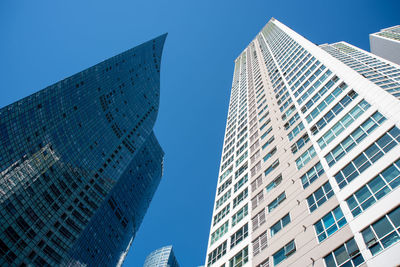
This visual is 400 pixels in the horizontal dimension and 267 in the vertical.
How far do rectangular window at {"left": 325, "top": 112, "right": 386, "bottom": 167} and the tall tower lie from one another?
11cm

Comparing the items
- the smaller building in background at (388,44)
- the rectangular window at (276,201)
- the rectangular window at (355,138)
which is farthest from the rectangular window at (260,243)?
the smaller building in background at (388,44)

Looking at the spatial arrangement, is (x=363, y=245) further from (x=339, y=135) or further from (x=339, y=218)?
(x=339, y=135)

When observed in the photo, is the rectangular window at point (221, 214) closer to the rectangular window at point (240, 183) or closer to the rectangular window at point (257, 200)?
the rectangular window at point (240, 183)

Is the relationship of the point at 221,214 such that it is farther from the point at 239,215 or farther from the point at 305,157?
the point at 305,157

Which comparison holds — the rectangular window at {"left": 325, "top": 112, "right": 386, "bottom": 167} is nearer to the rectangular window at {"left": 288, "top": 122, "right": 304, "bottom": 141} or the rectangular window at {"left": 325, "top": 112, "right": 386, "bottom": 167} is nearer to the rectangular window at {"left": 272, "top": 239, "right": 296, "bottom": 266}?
the rectangular window at {"left": 288, "top": 122, "right": 304, "bottom": 141}

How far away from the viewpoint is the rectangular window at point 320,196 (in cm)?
2373

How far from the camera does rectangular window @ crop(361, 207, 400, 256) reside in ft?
55.0

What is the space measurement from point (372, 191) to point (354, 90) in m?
14.1

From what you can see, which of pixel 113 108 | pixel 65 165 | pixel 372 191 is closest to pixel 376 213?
pixel 372 191

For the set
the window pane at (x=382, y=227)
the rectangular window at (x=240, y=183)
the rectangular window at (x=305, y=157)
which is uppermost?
the rectangular window at (x=240, y=183)

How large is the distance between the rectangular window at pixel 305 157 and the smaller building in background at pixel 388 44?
303 feet

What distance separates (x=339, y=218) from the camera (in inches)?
832

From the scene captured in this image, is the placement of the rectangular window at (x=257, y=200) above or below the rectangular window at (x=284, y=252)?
above

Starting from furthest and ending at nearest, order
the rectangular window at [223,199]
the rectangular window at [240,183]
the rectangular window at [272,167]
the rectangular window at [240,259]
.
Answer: the rectangular window at [223,199], the rectangular window at [240,183], the rectangular window at [272,167], the rectangular window at [240,259]
